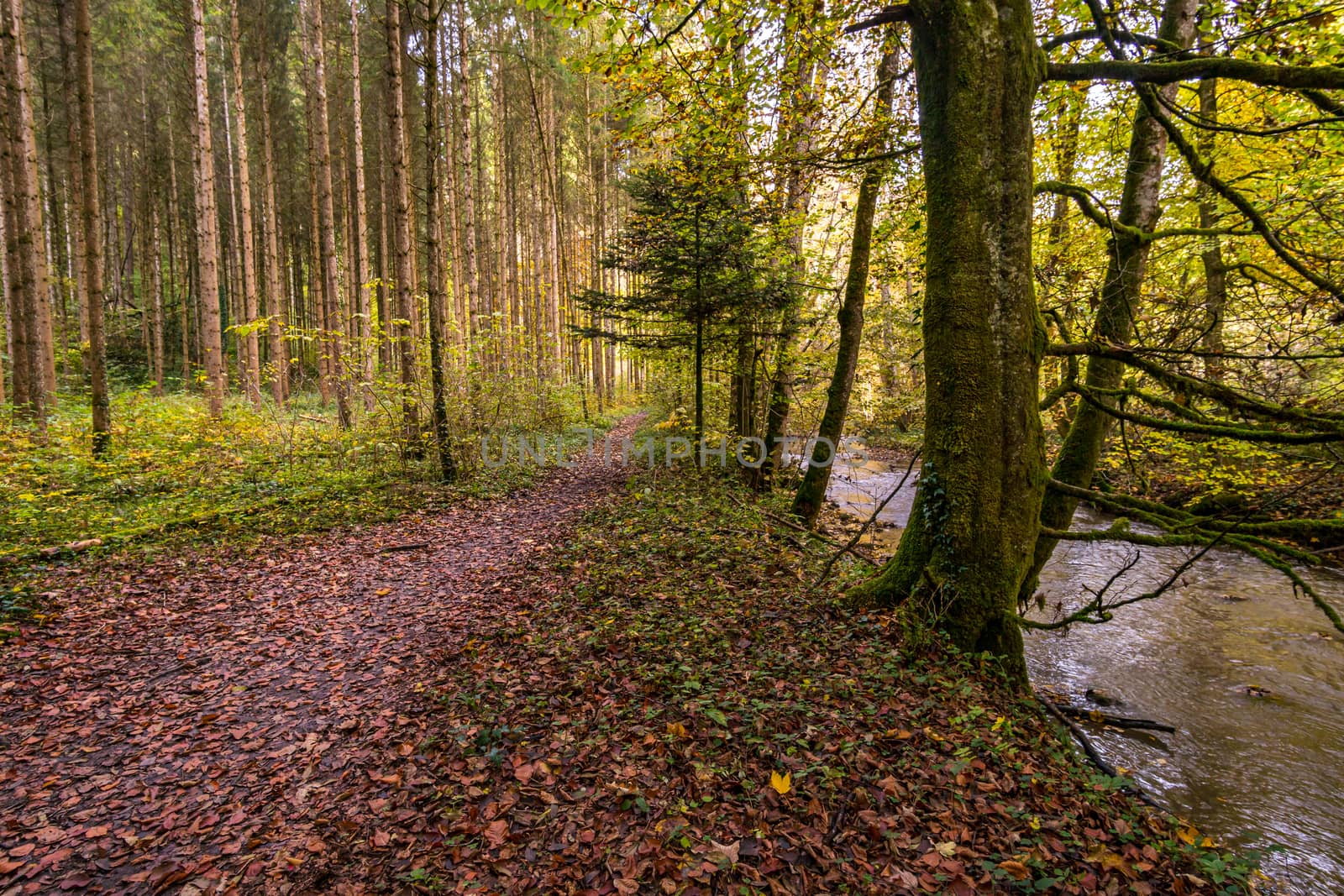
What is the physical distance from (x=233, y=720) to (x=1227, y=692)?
958cm

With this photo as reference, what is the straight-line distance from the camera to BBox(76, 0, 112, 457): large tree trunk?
919cm

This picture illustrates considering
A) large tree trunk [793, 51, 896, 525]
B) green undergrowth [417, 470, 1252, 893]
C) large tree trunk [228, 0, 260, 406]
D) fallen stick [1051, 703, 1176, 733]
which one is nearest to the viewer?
green undergrowth [417, 470, 1252, 893]

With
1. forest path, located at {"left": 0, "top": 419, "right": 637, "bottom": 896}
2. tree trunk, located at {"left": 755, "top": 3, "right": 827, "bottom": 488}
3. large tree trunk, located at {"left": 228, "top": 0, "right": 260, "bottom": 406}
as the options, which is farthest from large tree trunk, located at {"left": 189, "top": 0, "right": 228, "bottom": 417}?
tree trunk, located at {"left": 755, "top": 3, "right": 827, "bottom": 488}

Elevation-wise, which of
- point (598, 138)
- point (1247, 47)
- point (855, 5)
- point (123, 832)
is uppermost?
point (598, 138)

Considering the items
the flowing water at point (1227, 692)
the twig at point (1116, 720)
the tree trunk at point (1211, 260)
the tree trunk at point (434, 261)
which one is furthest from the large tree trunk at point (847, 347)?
the tree trunk at point (434, 261)

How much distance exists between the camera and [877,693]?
3.78m

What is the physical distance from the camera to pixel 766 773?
10.4 feet

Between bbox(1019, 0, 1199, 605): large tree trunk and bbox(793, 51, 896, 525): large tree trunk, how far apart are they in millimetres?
2730

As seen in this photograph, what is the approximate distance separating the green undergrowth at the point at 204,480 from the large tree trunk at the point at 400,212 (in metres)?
0.52

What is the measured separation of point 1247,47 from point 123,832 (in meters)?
9.77

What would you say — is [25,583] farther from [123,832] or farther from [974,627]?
[974,627]

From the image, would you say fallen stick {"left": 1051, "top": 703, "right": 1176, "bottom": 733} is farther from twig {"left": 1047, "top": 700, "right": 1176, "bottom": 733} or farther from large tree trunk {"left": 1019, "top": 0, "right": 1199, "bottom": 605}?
large tree trunk {"left": 1019, "top": 0, "right": 1199, "bottom": 605}

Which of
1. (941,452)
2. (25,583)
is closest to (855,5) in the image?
(941,452)

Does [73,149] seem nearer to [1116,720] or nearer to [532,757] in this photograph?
[532,757]
